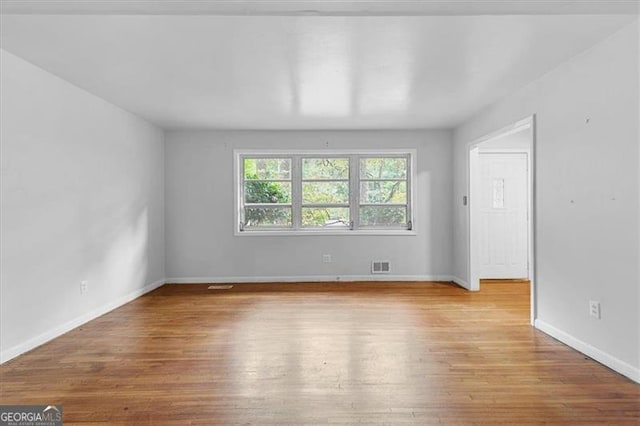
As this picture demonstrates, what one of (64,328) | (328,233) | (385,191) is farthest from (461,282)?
(64,328)

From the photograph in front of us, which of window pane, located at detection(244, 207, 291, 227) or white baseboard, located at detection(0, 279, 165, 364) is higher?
window pane, located at detection(244, 207, 291, 227)

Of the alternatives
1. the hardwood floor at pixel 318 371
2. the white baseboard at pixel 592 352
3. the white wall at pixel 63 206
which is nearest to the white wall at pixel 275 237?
the white wall at pixel 63 206

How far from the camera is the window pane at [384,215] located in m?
6.05

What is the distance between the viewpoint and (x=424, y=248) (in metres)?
5.89

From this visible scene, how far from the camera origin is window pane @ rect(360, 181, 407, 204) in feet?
19.9

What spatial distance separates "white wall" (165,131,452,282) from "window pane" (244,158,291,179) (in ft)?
0.88

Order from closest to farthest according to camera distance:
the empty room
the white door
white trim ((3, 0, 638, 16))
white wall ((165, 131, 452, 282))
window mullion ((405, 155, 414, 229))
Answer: white trim ((3, 0, 638, 16))
the empty room
white wall ((165, 131, 452, 282))
window mullion ((405, 155, 414, 229))
the white door

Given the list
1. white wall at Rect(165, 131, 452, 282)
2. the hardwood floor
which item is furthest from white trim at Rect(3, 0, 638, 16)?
white wall at Rect(165, 131, 452, 282)

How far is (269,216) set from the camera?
6.05 metres

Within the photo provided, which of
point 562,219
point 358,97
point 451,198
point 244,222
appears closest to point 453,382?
point 562,219

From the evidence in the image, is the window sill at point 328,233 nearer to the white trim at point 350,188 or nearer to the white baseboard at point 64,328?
the white trim at point 350,188

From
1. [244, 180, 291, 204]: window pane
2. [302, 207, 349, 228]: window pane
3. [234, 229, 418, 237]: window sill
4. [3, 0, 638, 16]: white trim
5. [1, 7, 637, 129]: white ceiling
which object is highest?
[1, 7, 637, 129]: white ceiling

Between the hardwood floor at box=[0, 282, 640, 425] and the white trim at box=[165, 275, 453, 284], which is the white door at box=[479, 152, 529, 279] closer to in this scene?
the white trim at box=[165, 275, 453, 284]

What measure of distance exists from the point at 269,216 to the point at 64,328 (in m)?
3.17
